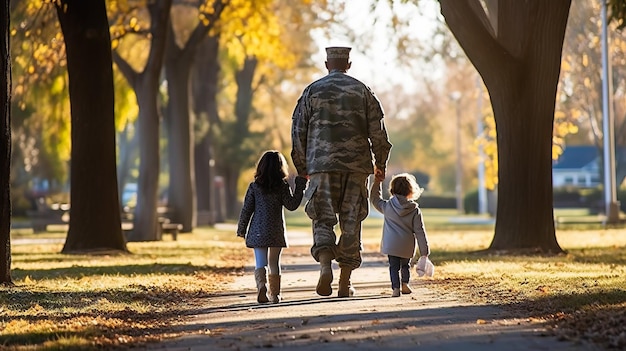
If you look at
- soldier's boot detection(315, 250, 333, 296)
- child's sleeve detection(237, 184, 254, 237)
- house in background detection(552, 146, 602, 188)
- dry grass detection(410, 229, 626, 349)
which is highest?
house in background detection(552, 146, 602, 188)

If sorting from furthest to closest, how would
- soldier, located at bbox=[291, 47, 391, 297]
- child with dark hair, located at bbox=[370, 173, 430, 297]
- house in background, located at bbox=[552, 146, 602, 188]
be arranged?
house in background, located at bbox=[552, 146, 602, 188], child with dark hair, located at bbox=[370, 173, 430, 297], soldier, located at bbox=[291, 47, 391, 297]

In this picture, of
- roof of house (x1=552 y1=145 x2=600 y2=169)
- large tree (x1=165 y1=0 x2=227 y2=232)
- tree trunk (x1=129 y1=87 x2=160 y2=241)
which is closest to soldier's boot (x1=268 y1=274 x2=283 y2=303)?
tree trunk (x1=129 y1=87 x2=160 y2=241)

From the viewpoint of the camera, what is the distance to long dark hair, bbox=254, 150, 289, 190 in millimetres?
13008

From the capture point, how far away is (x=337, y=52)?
13.2 metres

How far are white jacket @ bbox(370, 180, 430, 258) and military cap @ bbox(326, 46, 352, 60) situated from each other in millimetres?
1294

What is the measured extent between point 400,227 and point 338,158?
3.80 ft

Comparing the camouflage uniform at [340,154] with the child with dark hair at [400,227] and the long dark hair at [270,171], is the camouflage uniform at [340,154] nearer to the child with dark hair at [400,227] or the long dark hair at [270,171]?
the long dark hair at [270,171]

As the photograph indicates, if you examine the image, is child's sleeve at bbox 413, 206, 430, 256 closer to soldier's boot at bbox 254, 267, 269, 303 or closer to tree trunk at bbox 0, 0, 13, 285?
soldier's boot at bbox 254, 267, 269, 303

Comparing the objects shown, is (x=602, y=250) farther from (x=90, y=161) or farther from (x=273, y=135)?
(x=273, y=135)

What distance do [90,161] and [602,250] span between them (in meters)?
9.09

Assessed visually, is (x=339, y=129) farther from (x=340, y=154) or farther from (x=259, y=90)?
(x=259, y=90)

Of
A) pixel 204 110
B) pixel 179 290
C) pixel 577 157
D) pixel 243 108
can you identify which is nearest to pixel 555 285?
pixel 179 290

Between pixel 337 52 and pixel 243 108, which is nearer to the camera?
pixel 337 52

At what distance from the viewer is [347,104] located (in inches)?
509
